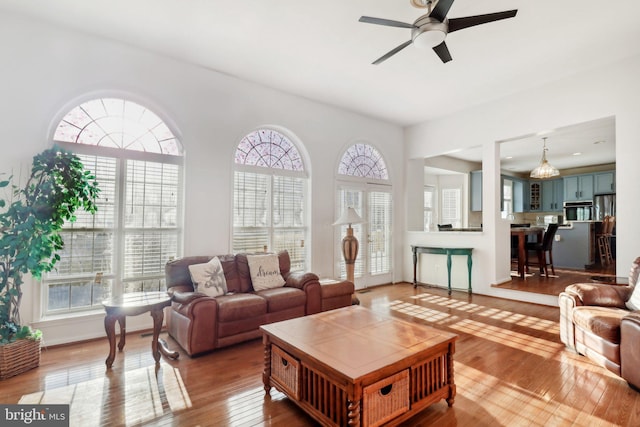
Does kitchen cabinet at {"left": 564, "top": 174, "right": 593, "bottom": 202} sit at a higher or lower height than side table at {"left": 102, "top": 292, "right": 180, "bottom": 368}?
higher

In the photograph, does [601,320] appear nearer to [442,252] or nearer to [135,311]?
[442,252]

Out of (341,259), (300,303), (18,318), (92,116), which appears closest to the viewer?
(18,318)

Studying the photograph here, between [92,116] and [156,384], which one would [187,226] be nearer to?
[92,116]

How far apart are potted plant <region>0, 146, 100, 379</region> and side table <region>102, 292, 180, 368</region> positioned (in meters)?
0.69

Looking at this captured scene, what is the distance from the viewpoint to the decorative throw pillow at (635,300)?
2.78 m

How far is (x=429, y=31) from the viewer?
255cm

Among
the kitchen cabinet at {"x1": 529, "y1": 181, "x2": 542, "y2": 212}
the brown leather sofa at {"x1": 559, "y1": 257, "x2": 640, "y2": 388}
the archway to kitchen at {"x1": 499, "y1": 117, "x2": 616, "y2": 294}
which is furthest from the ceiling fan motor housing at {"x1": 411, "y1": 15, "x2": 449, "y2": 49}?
the kitchen cabinet at {"x1": 529, "y1": 181, "x2": 542, "y2": 212}

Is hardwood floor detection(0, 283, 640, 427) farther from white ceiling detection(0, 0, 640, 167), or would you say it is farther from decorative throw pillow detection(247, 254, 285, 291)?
white ceiling detection(0, 0, 640, 167)

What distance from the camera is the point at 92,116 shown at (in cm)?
357

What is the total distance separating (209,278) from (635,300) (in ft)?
13.6

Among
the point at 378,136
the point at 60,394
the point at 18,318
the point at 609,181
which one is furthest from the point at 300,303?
the point at 609,181

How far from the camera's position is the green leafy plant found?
8.71 ft

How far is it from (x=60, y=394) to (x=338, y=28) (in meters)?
4.08

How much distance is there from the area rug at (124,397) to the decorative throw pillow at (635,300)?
12.6ft
